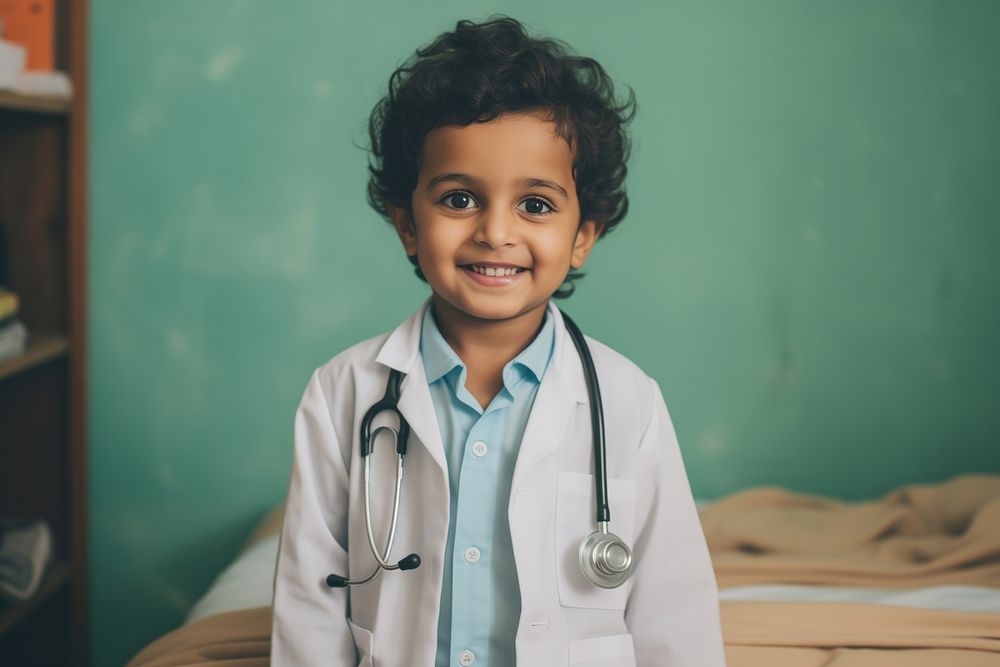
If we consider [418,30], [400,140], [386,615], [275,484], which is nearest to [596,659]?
[386,615]

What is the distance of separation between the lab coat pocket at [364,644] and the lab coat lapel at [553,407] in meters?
0.24

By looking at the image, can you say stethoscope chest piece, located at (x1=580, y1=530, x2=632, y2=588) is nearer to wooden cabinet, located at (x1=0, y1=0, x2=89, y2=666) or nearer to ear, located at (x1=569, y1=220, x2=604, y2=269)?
ear, located at (x1=569, y1=220, x2=604, y2=269)

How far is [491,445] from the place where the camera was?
1109mm

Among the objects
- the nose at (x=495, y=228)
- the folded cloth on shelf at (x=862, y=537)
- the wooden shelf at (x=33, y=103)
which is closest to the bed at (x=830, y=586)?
the folded cloth on shelf at (x=862, y=537)

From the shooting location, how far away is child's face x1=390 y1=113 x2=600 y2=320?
A: 105 cm

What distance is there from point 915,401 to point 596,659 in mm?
1452

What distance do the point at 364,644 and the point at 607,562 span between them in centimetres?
29

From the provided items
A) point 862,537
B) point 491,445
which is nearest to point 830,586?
point 862,537

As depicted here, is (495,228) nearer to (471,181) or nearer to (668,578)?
(471,181)

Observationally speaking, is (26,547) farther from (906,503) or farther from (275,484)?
(906,503)

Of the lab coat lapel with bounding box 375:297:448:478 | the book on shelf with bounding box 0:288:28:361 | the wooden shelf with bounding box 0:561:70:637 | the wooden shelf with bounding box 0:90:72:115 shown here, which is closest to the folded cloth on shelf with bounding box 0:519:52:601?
the wooden shelf with bounding box 0:561:70:637

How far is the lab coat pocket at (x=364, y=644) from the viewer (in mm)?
1100

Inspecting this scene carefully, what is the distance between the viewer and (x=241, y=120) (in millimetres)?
2068

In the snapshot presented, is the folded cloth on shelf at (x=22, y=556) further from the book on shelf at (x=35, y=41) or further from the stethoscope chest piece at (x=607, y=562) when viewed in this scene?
the stethoscope chest piece at (x=607, y=562)
